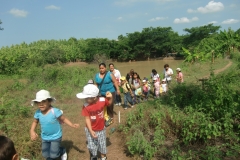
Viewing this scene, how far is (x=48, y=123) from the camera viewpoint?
11.3ft

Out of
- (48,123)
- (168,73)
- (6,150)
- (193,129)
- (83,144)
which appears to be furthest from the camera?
(168,73)

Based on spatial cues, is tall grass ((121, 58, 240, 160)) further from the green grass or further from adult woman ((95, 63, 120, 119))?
adult woman ((95, 63, 120, 119))

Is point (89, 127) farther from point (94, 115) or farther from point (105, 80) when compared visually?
point (105, 80)

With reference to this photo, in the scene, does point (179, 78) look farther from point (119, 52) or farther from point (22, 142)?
point (119, 52)

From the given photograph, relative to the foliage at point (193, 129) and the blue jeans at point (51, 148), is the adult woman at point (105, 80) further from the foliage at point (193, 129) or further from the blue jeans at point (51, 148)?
the blue jeans at point (51, 148)

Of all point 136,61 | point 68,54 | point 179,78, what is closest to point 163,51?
point 136,61

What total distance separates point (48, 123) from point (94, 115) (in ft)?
2.33

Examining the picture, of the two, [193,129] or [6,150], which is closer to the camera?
[6,150]

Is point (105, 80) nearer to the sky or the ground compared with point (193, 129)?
nearer to the sky

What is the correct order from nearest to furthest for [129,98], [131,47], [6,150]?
[6,150] < [129,98] < [131,47]

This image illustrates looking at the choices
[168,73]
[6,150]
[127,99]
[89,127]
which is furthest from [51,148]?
[168,73]

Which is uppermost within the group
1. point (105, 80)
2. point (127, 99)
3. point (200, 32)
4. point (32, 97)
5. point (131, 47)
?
point (200, 32)

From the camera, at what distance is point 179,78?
8.96 m

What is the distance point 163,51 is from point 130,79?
101 ft
